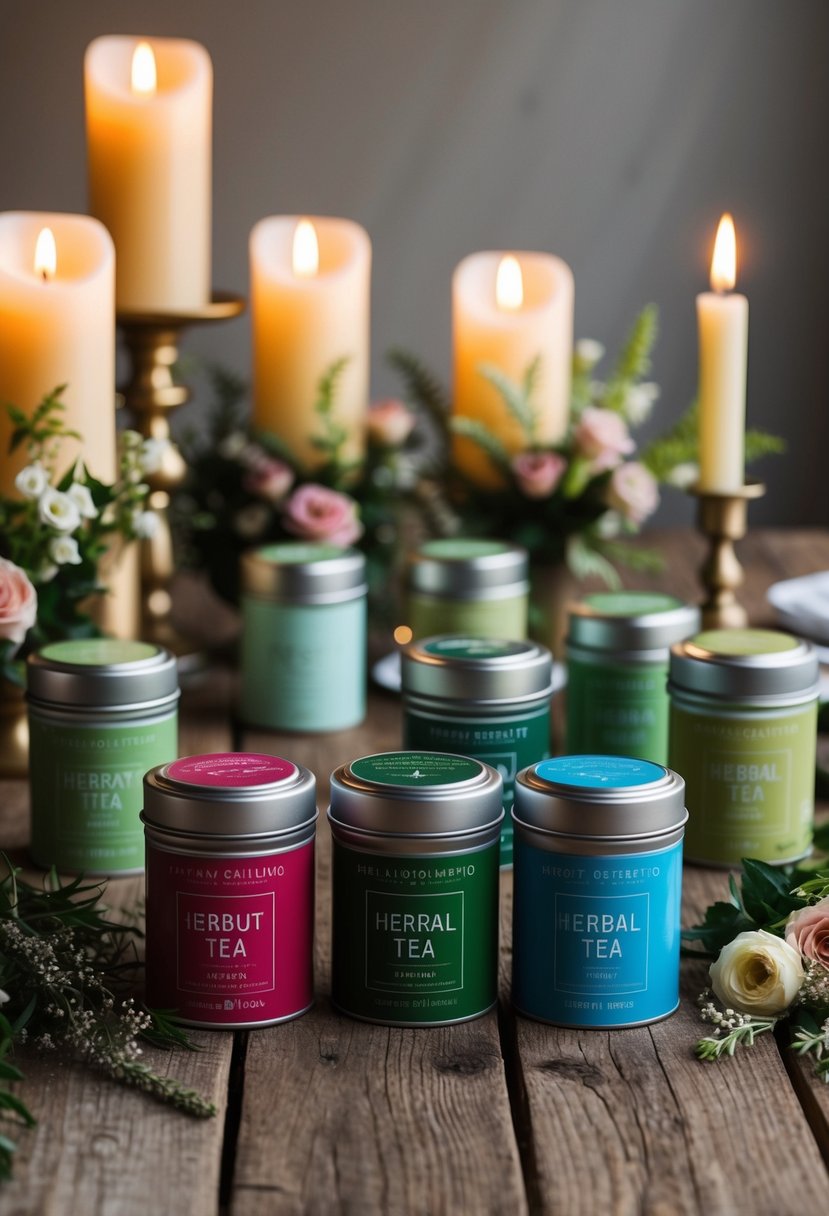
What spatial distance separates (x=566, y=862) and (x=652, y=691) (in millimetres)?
394

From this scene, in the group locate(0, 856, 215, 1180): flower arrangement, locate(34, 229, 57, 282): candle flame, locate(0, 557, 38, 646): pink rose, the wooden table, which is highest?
locate(34, 229, 57, 282): candle flame

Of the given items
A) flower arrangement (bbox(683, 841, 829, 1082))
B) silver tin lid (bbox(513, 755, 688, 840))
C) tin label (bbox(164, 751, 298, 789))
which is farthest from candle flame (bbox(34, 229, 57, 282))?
flower arrangement (bbox(683, 841, 829, 1082))

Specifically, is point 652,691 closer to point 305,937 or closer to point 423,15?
point 305,937

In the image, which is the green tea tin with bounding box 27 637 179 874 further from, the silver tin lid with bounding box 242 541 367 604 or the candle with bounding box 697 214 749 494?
the candle with bounding box 697 214 749 494

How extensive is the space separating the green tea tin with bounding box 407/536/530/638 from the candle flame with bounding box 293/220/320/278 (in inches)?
12.7

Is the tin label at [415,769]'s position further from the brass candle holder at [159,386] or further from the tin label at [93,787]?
the brass candle holder at [159,386]

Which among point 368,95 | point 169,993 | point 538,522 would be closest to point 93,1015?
point 169,993

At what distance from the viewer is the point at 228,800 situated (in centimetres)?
83

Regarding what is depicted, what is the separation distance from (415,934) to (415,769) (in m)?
0.09

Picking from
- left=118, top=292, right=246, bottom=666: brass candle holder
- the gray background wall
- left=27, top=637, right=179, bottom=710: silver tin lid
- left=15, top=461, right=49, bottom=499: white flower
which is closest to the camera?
left=27, top=637, right=179, bottom=710: silver tin lid

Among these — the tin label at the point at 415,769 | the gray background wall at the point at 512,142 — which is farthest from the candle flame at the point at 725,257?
the gray background wall at the point at 512,142

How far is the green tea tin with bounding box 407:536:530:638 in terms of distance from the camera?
136 cm

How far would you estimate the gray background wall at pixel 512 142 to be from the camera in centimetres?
230

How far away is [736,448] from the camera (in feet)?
4.46
